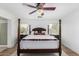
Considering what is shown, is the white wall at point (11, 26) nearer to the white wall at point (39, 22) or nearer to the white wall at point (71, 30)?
the white wall at point (39, 22)

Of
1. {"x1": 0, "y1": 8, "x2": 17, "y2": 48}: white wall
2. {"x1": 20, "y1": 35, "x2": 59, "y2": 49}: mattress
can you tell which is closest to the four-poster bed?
{"x1": 20, "y1": 35, "x2": 59, "y2": 49}: mattress

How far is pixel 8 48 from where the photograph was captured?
243cm

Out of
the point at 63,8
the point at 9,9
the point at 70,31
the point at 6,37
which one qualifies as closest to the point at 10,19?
the point at 9,9

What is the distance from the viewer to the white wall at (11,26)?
2.28m

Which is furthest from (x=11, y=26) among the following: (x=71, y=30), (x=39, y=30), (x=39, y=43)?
(x=71, y=30)

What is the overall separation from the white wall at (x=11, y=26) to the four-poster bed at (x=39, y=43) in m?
0.16

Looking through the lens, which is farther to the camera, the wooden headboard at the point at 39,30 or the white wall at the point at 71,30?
the wooden headboard at the point at 39,30

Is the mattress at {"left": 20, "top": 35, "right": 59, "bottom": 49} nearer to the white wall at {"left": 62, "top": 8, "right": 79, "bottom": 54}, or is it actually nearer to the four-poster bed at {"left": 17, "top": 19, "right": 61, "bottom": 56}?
the four-poster bed at {"left": 17, "top": 19, "right": 61, "bottom": 56}

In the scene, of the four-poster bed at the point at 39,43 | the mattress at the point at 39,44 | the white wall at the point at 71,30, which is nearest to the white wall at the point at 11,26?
the four-poster bed at the point at 39,43

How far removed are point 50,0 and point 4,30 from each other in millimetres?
1401

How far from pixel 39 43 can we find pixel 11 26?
0.79 m

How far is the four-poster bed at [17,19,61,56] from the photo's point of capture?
2476 mm

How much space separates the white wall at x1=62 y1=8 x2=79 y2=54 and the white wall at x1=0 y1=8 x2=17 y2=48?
1.05 metres

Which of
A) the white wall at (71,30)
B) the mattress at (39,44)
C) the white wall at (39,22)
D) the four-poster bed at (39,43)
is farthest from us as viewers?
the mattress at (39,44)
